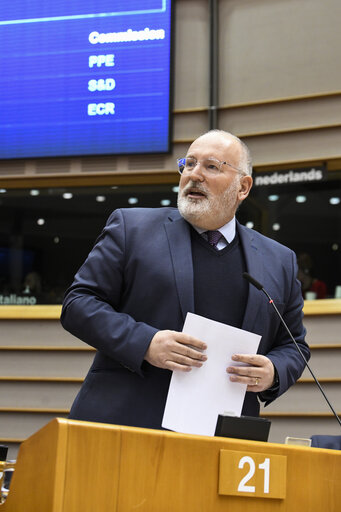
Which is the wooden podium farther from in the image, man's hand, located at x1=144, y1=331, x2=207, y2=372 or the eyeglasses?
the eyeglasses

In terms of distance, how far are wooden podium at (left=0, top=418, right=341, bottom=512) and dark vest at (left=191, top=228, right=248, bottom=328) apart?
72 cm

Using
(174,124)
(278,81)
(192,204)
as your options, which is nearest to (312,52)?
(278,81)

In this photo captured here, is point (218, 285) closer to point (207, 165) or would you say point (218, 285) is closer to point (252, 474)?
point (207, 165)

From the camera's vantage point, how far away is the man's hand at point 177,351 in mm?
1919

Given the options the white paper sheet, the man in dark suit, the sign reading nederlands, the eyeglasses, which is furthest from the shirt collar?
the sign reading nederlands

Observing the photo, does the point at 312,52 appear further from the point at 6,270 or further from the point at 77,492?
the point at 77,492

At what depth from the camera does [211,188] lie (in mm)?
2359

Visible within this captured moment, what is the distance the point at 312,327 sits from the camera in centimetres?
586

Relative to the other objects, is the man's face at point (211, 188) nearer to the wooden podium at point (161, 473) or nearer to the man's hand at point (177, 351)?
the man's hand at point (177, 351)

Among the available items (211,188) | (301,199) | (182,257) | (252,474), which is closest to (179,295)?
(182,257)

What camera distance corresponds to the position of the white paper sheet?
195 centimetres

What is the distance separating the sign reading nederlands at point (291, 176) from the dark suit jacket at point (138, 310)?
3907mm

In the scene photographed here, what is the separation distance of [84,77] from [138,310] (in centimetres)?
480

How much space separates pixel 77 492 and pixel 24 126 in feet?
19.1
